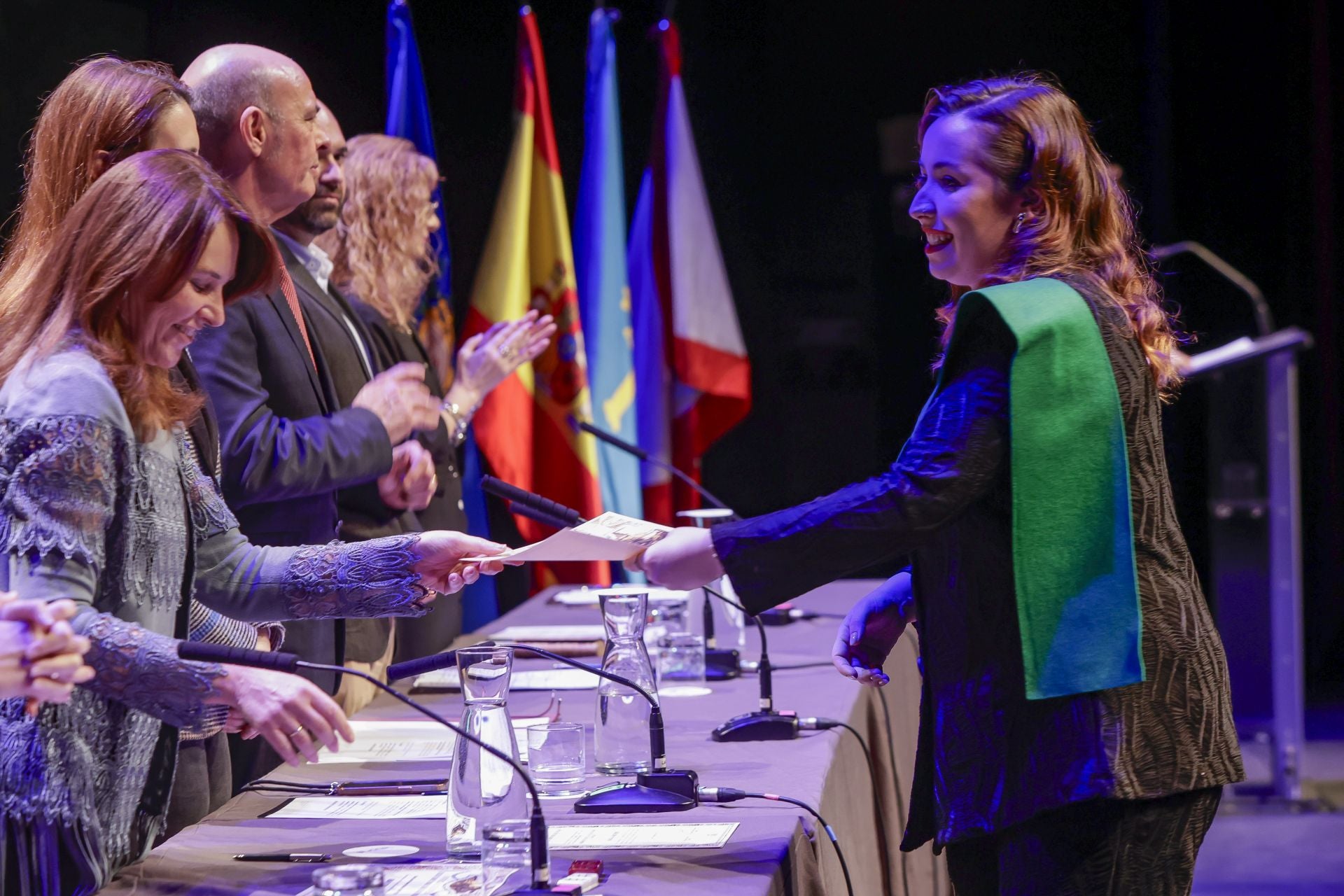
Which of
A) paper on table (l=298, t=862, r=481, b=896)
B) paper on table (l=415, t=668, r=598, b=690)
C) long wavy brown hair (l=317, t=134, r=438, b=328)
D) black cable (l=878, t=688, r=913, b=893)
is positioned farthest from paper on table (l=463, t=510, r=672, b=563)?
long wavy brown hair (l=317, t=134, r=438, b=328)

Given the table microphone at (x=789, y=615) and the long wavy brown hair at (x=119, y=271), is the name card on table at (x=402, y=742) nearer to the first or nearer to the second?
the long wavy brown hair at (x=119, y=271)

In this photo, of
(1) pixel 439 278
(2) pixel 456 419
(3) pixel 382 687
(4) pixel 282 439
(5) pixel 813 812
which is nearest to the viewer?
(3) pixel 382 687

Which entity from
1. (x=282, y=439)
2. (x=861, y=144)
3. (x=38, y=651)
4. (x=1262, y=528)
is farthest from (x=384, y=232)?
(x=1262, y=528)

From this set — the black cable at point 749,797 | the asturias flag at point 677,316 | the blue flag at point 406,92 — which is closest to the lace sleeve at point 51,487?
the black cable at point 749,797

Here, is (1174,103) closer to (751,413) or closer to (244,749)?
(751,413)

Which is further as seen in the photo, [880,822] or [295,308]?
[295,308]

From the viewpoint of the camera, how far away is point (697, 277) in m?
4.64

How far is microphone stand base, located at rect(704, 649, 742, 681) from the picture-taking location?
243 centimetres

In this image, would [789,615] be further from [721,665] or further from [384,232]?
[384,232]

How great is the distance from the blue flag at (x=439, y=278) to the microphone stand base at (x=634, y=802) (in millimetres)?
2451

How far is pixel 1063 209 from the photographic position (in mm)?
1552

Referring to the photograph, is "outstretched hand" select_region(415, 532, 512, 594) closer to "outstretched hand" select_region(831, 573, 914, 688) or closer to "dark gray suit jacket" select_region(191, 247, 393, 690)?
"outstretched hand" select_region(831, 573, 914, 688)

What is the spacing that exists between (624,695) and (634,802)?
187 millimetres

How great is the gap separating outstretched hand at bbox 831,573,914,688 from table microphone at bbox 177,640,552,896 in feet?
1.88
